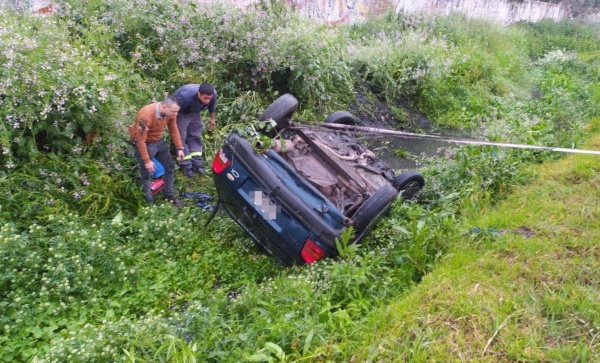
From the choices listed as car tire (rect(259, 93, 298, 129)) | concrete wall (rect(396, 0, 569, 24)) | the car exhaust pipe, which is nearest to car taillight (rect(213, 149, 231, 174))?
the car exhaust pipe

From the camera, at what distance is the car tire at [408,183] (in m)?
4.78

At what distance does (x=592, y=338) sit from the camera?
262 cm

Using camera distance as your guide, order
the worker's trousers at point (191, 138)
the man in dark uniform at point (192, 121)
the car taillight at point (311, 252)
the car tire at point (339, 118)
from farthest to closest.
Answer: the car tire at point (339, 118)
the worker's trousers at point (191, 138)
the man in dark uniform at point (192, 121)
the car taillight at point (311, 252)

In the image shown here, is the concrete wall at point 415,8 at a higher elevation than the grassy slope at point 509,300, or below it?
higher

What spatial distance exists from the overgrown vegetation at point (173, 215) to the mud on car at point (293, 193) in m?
0.22

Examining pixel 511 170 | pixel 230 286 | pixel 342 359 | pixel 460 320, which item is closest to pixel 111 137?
pixel 230 286

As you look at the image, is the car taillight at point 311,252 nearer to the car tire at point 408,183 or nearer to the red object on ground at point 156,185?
the car tire at point 408,183

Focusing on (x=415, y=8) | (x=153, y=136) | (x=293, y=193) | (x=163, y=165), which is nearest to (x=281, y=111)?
(x=293, y=193)

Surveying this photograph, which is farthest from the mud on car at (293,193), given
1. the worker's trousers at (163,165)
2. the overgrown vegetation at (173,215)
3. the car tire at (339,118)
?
the car tire at (339,118)

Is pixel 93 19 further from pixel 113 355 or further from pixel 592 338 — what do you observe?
pixel 592 338

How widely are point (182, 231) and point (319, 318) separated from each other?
1901 mm

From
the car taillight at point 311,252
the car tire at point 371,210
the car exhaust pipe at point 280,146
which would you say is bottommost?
the car taillight at point 311,252

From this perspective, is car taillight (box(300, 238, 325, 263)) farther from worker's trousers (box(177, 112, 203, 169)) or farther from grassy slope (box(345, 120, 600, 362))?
worker's trousers (box(177, 112, 203, 169))

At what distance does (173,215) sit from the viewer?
15.0 ft
